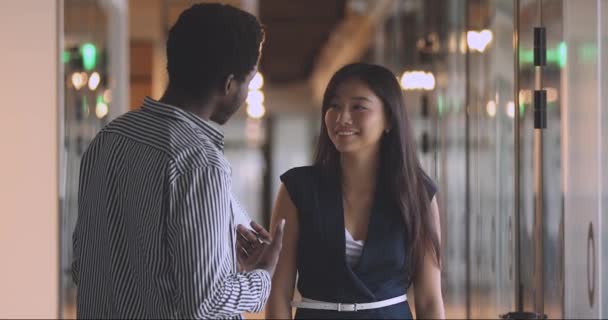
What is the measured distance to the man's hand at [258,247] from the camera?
1946 millimetres

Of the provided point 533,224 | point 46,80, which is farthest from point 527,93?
point 46,80

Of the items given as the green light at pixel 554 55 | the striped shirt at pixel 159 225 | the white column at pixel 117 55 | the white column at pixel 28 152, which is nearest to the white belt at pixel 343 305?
the striped shirt at pixel 159 225

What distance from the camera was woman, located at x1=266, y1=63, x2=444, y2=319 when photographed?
8.29 feet

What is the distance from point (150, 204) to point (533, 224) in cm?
226

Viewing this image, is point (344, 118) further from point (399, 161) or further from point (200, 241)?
point (200, 241)

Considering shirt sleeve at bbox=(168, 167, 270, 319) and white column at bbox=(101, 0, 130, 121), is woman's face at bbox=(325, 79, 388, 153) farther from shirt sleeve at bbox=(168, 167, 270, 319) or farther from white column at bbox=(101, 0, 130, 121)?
white column at bbox=(101, 0, 130, 121)

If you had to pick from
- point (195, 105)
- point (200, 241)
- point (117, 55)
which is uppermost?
point (117, 55)

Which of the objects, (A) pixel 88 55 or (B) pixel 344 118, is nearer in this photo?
(B) pixel 344 118

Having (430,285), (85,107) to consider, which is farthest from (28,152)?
(430,285)

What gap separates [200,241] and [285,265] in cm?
88

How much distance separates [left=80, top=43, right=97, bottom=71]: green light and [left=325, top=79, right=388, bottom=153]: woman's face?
2578 millimetres

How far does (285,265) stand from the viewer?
2562 mm

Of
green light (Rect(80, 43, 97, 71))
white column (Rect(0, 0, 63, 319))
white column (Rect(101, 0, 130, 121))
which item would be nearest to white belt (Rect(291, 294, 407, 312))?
white column (Rect(0, 0, 63, 319))

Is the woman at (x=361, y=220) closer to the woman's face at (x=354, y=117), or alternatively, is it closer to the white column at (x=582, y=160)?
the woman's face at (x=354, y=117)
